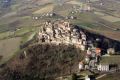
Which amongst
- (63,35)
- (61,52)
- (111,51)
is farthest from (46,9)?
(111,51)

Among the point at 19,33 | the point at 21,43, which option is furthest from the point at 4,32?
the point at 21,43

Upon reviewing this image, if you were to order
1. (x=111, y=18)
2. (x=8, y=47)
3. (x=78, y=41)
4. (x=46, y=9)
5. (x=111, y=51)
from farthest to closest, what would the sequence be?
(x=46, y=9), (x=111, y=18), (x=8, y=47), (x=78, y=41), (x=111, y=51)

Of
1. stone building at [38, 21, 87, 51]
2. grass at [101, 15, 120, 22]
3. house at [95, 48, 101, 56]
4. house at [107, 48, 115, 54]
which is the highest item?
stone building at [38, 21, 87, 51]

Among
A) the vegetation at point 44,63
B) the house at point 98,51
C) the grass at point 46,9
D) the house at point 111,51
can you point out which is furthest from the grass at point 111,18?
the house at point 98,51

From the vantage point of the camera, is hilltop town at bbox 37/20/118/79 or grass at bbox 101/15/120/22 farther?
grass at bbox 101/15/120/22

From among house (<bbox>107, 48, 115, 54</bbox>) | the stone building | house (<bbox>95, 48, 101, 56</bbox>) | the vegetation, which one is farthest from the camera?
the stone building

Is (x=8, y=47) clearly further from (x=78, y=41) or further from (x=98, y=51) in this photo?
(x=98, y=51)

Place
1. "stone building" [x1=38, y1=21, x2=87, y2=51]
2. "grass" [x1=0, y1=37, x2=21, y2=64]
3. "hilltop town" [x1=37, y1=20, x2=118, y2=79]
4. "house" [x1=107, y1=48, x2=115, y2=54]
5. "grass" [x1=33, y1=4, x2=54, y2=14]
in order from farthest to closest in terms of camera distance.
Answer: "grass" [x1=33, y1=4, x2=54, y2=14] → "grass" [x1=0, y1=37, x2=21, y2=64] → "stone building" [x1=38, y1=21, x2=87, y2=51] → "house" [x1=107, y1=48, x2=115, y2=54] → "hilltop town" [x1=37, y1=20, x2=118, y2=79]

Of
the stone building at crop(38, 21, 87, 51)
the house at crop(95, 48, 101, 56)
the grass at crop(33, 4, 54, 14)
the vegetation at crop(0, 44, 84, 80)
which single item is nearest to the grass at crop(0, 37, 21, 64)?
the vegetation at crop(0, 44, 84, 80)

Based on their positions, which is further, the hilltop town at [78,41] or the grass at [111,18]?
the grass at [111,18]

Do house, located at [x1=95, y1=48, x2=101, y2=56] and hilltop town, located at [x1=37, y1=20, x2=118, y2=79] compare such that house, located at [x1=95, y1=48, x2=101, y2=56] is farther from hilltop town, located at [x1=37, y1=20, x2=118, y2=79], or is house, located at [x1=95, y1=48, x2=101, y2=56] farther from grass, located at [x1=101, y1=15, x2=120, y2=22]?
grass, located at [x1=101, y1=15, x2=120, y2=22]

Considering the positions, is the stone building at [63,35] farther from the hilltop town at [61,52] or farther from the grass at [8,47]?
the grass at [8,47]

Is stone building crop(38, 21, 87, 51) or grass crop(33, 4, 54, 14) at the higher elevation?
stone building crop(38, 21, 87, 51)

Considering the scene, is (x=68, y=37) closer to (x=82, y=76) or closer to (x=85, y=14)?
(x=82, y=76)
